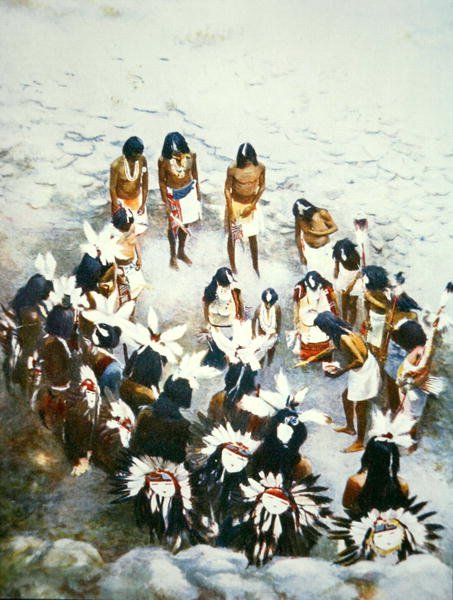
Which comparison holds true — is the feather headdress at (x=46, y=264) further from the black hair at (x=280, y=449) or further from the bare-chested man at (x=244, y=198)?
the black hair at (x=280, y=449)

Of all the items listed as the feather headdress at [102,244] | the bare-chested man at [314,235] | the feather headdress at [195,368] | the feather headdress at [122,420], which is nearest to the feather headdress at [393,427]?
the bare-chested man at [314,235]

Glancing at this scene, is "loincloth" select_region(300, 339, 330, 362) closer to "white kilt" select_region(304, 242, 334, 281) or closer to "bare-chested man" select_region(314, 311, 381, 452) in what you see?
"bare-chested man" select_region(314, 311, 381, 452)

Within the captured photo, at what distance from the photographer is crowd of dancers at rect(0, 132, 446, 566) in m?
6.08

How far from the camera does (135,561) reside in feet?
20.5

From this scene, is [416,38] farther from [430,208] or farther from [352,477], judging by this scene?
[352,477]

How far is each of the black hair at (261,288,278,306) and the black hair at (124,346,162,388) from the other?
990 mm

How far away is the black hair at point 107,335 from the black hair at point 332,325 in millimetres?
1630

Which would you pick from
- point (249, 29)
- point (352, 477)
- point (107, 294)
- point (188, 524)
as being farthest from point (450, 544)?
point (249, 29)

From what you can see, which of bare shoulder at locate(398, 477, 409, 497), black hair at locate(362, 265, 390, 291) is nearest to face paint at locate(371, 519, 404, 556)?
bare shoulder at locate(398, 477, 409, 497)

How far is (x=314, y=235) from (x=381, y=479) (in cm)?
205

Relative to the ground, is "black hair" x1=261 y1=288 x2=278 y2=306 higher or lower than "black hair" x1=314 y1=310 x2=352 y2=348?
higher

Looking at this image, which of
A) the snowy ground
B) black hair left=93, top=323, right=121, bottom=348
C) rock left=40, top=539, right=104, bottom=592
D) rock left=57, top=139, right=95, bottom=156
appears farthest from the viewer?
black hair left=93, top=323, right=121, bottom=348

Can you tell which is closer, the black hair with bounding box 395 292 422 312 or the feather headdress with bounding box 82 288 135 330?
the black hair with bounding box 395 292 422 312

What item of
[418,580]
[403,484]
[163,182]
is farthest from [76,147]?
[418,580]
